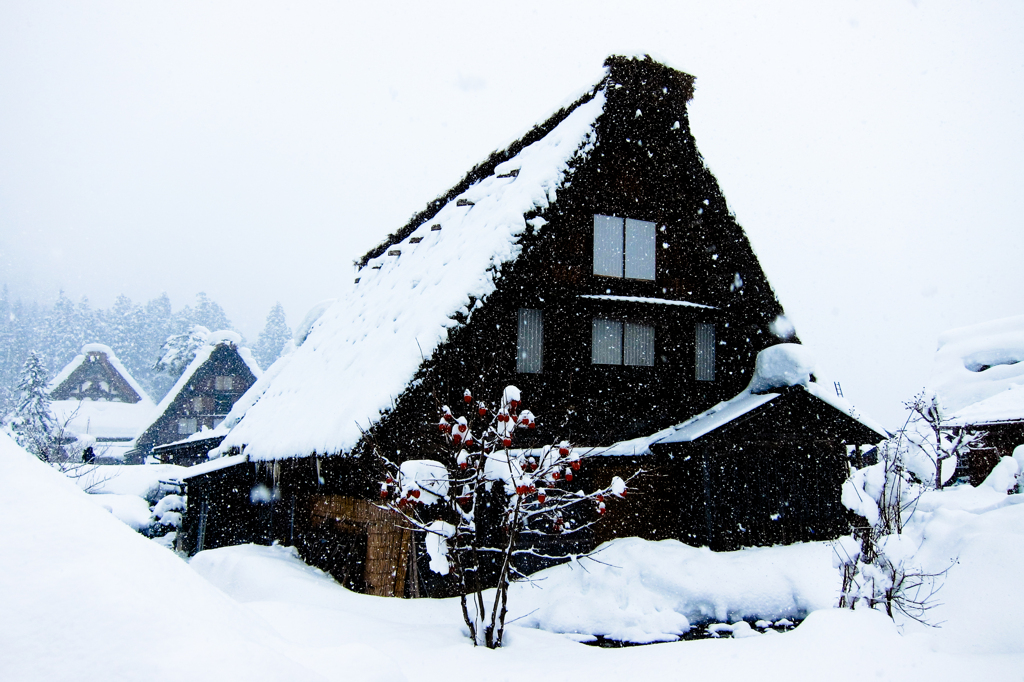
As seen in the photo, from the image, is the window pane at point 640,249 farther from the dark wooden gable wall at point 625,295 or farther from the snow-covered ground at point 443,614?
the snow-covered ground at point 443,614

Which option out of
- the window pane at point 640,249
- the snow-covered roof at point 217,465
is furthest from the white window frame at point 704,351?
the snow-covered roof at point 217,465

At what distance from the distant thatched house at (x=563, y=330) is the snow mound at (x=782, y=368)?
415 mm

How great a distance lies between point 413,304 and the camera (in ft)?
32.9

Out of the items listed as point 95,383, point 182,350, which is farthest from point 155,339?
point 95,383

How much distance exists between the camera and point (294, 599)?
26.7 feet

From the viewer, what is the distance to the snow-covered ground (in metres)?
1.63

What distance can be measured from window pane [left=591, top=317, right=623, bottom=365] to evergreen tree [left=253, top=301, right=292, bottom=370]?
51.5 metres

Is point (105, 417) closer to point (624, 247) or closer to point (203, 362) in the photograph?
point (203, 362)

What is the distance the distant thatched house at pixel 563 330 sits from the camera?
28.2 ft

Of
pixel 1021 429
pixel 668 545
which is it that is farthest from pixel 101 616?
pixel 1021 429

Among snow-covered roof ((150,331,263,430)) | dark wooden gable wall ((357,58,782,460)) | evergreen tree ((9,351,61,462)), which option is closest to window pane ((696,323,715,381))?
dark wooden gable wall ((357,58,782,460))

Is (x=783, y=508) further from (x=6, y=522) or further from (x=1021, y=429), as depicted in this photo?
(x=1021, y=429)

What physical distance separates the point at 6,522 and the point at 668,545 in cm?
929

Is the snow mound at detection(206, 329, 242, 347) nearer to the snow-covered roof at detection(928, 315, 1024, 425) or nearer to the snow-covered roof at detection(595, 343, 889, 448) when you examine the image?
the snow-covered roof at detection(595, 343, 889, 448)
